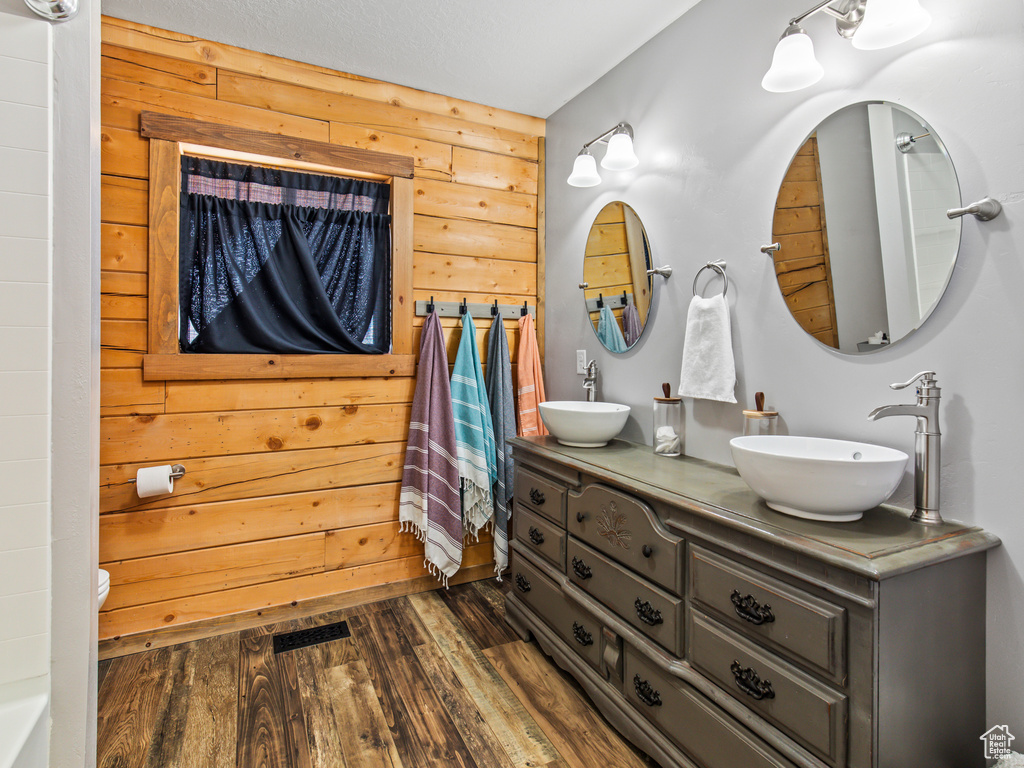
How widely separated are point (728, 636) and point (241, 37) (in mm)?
2746

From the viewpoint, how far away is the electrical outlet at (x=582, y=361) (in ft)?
8.51

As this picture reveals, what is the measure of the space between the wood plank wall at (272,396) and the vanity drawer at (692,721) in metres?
1.34

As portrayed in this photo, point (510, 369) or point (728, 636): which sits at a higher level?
point (510, 369)

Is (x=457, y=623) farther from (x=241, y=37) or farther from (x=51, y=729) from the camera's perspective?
(x=241, y=37)

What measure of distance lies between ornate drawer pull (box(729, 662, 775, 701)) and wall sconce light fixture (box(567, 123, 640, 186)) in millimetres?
1793

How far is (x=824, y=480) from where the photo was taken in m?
1.14

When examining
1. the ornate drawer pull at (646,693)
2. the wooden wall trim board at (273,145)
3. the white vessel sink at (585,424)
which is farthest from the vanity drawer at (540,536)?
the wooden wall trim board at (273,145)

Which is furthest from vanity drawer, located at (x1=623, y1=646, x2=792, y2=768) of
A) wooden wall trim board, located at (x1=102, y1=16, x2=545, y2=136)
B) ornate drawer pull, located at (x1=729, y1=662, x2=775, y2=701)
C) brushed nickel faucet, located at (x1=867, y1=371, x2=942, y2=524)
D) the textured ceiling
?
wooden wall trim board, located at (x1=102, y1=16, x2=545, y2=136)

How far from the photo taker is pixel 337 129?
7.97 feet

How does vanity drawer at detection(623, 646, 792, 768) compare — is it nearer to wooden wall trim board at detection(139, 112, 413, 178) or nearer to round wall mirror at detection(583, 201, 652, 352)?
round wall mirror at detection(583, 201, 652, 352)

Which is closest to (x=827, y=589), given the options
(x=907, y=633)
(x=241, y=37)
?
(x=907, y=633)

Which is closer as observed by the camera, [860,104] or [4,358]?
[4,358]

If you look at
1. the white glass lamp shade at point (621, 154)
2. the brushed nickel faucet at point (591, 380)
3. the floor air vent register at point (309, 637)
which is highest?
the white glass lamp shade at point (621, 154)

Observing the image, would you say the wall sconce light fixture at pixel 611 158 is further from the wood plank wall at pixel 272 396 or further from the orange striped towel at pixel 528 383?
the orange striped towel at pixel 528 383
